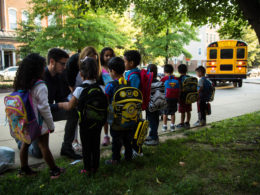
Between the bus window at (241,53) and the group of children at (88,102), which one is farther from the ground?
the bus window at (241,53)

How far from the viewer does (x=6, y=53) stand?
30938mm

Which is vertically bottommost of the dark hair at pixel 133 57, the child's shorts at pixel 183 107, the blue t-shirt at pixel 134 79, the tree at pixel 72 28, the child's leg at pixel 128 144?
the child's leg at pixel 128 144

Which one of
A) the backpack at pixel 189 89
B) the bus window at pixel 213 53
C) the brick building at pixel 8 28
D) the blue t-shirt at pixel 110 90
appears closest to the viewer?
the blue t-shirt at pixel 110 90

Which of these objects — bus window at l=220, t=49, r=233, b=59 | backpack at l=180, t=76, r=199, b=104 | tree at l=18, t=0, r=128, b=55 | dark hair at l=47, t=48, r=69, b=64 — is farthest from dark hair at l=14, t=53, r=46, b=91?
bus window at l=220, t=49, r=233, b=59

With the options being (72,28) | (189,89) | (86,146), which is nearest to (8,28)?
(72,28)

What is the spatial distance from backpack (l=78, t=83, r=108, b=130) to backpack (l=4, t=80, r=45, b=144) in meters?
0.56

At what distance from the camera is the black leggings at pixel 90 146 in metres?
3.05

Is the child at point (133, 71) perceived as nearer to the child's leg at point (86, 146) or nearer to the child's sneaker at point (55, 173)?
the child's leg at point (86, 146)

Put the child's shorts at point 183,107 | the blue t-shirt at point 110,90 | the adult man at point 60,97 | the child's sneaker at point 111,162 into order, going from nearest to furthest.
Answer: the blue t-shirt at point 110,90
the child's sneaker at point 111,162
the adult man at point 60,97
the child's shorts at point 183,107

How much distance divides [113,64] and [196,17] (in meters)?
4.61

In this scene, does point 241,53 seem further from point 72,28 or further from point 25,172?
point 25,172

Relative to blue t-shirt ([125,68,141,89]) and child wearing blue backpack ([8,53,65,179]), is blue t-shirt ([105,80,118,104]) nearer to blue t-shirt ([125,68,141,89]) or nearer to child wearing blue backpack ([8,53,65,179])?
blue t-shirt ([125,68,141,89])

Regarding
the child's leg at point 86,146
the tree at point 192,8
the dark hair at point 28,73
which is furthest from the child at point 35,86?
the tree at point 192,8

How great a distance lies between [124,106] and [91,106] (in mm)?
468
